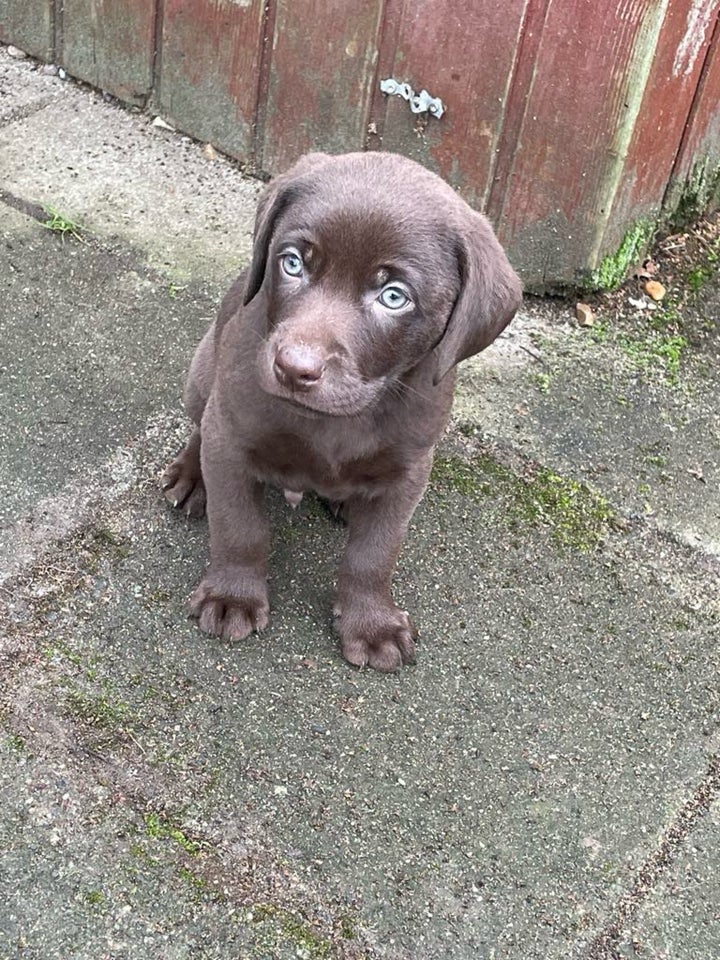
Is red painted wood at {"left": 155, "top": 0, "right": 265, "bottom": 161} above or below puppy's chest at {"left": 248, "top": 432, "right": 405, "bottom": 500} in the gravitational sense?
above

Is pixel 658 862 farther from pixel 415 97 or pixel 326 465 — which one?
pixel 415 97

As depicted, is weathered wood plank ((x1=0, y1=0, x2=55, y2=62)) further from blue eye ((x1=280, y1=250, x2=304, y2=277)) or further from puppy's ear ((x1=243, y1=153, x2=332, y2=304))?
blue eye ((x1=280, y1=250, x2=304, y2=277))

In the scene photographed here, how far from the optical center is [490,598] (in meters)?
3.47

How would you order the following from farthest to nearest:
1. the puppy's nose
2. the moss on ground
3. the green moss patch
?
1. the green moss patch
2. the moss on ground
3. the puppy's nose

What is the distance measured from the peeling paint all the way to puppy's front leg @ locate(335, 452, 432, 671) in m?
1.96

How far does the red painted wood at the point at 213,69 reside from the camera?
4.69 metres

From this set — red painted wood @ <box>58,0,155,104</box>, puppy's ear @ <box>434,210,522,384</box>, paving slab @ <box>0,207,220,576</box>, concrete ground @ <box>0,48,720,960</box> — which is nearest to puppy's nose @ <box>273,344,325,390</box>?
puppy's ear @ <box>434,210,522,384</box>

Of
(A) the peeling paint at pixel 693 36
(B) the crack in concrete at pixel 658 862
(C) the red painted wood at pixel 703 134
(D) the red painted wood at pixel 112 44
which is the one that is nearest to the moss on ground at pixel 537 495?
(B) the crack in concrete at pixel 658 862

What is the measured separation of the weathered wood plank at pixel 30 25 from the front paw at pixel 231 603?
122 inches

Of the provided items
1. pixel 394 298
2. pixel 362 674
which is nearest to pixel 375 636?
pixel 362 674

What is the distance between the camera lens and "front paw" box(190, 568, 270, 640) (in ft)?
10.5

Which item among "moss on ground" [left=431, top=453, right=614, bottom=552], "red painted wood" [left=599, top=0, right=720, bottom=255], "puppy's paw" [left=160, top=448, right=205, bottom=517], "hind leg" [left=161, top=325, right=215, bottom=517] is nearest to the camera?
"hind leg" [left=161, top=325, right=215, bottom=517]

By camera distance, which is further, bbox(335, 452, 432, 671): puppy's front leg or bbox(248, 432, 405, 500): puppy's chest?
bbox(335, 452, 432, 671): puppy's front leg

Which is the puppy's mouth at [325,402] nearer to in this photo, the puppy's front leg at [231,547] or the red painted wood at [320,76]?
the puppy's front leg at [231,547]
